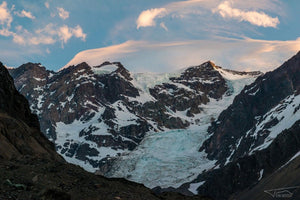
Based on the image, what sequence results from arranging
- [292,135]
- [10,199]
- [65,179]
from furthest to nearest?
[292,135] → [65,179] → [10,199]

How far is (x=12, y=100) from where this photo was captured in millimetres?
79938

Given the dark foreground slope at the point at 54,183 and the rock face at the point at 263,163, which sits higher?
the dark foreground slope at the point at 54,183

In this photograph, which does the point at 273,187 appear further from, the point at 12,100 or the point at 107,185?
the point at 107,185

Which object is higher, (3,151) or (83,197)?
(3,151)

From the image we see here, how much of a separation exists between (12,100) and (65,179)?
169ft

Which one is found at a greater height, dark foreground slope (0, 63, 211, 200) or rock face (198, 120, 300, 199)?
dark foreground slope (0, 63, 211, 200)

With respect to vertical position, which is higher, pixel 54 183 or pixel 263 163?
pixel 54 183

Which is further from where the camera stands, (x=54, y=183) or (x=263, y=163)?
(x=263, y=163)

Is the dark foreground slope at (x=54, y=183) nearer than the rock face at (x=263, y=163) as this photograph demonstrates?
Yes

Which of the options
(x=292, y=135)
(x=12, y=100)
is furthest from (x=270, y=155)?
(x=12, y=100)

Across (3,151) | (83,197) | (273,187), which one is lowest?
(273,187)

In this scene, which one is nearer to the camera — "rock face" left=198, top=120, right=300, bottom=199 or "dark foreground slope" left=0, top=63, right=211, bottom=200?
"dark foreground slope" left=0, top=63, right=211, bottom=200

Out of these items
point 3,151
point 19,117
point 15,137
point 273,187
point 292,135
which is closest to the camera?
point 3,151

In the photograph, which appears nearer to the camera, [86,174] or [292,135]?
[86,174]
